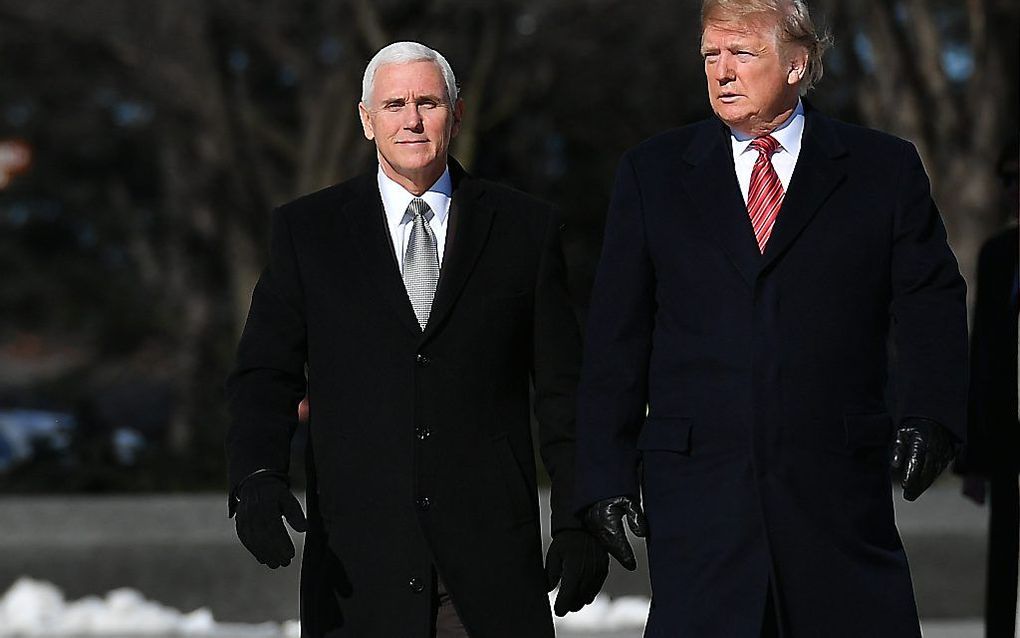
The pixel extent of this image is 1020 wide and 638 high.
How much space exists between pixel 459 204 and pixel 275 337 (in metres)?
0.50

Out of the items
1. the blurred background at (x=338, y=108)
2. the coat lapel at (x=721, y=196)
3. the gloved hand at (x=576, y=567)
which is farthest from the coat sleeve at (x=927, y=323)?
the blurred background at (x=338, y=108)

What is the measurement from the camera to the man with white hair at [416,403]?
4336mm

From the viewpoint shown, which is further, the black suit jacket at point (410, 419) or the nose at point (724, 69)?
the black suit jacket at point (410, 419)

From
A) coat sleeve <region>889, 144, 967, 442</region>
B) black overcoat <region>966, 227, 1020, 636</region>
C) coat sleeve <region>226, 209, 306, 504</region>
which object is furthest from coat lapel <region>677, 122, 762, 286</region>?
black overcoat <region>966, 227, 1020, 636</region>

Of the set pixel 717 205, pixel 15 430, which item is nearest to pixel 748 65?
pixel 717 205

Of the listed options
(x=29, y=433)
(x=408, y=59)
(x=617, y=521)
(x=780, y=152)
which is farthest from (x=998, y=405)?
(x=29, y=433)

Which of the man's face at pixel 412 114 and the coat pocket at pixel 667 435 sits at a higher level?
the man's face at pixel 412 114

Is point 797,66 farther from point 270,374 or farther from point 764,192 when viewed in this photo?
point 270,374

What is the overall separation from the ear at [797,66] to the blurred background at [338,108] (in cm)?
585

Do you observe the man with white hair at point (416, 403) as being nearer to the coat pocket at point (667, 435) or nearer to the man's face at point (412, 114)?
the man's face at point (412, 114)

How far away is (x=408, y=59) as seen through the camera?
14.4 ft

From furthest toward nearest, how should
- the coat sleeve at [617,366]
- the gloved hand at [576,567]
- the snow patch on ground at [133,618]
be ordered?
the snow patch on ground at [133,618]
the gloved hand at [576,567]
the coat sleeve at [617,366]

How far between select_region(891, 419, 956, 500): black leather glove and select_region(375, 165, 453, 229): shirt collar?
1158mm

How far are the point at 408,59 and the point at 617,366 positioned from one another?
85cm
